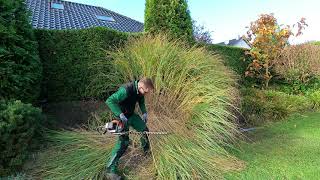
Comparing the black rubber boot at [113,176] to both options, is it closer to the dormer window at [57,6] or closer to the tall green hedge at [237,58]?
the tall green hedge at [237,58]

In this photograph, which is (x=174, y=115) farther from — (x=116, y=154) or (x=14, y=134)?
(x=14, y=134)

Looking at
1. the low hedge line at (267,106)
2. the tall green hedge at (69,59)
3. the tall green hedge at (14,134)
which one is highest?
the tall green hedge at (69,59)

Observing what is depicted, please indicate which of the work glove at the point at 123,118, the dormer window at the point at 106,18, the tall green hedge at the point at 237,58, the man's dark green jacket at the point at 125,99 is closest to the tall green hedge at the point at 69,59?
the man's dark green jacket at the point at 125,99

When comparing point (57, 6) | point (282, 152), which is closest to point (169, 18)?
point (282, 152)

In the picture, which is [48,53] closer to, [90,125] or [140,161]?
[90,125]

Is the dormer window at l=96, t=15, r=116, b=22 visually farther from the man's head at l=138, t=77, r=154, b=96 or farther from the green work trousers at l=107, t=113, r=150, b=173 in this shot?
the man's head at l=138, t=77, r=154, b=96

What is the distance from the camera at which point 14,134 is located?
517cm

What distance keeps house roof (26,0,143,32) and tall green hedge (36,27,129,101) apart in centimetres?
771

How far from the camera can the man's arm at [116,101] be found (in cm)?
497

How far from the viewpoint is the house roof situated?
1700 centimetres

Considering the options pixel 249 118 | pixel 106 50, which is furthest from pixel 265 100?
pixel 106 50

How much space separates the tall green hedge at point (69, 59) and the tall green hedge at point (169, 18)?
1784 millimetres

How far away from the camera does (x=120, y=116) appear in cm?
490

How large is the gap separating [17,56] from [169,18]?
4687mm
